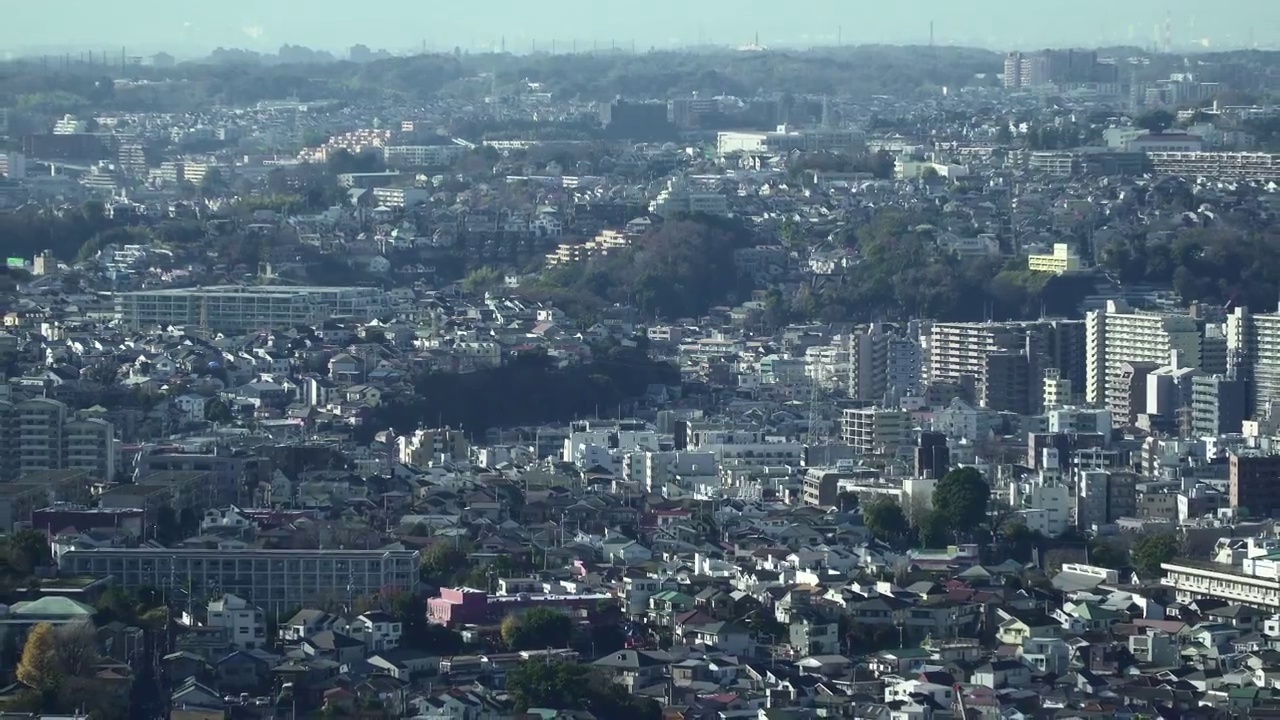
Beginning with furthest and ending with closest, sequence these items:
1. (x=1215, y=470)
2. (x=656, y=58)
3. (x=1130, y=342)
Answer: (x=656, y=58), (x=1130, y=342), (x=1215, y=470)

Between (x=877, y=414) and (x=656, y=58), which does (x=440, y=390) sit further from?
(x=656, y=58)

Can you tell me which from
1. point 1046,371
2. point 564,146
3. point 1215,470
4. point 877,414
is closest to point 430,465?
point 877,414

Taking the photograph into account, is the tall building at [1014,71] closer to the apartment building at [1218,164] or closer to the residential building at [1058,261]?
the apartment building at [1218,164]

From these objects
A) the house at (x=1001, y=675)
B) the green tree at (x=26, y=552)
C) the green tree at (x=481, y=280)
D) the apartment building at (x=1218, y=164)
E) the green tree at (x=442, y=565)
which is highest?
the apartment building at (x=1218, y=164)

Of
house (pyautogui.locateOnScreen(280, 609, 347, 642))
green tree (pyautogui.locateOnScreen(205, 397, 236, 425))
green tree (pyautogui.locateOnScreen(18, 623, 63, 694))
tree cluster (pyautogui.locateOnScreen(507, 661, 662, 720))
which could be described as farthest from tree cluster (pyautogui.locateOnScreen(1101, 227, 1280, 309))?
green tree (pyautogui.locateOnScreen(18, 623, 63, 694))

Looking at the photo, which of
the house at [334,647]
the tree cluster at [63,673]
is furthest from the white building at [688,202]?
the tree cluster at [63,673]

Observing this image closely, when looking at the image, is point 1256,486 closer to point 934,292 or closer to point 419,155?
point 934,292
